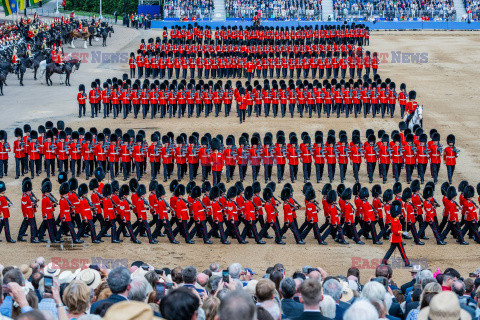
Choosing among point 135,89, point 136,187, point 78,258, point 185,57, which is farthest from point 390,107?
point 78,258

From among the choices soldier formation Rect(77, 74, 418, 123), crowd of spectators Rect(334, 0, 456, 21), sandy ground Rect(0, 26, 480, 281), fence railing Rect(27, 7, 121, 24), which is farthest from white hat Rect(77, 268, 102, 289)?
fence railing Rect(27, 7, 121, 24)

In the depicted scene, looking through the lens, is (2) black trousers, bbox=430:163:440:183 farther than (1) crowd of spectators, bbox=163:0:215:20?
No

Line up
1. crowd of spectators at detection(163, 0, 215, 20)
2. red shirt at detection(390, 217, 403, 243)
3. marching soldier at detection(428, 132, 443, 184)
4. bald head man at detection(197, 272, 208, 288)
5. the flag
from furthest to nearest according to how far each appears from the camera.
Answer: crowd of spectators at detection(163, 0, 215, 20), the flag, marching soldier at detection(428, 132, 443, 184), red shirt at detection(390, 217, 403, 243), bald head man at detection(197, 272, 208, 288)

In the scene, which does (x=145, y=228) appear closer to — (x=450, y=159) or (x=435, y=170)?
(x=435, y=170)

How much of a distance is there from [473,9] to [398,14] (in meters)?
3.64

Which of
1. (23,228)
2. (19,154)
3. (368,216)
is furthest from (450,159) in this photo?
(19,154)

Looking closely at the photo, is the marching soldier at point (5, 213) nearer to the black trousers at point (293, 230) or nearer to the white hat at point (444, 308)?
the black trousers at point (293, 230)

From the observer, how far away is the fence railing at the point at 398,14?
3659cm

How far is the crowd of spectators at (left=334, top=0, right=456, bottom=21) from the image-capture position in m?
36.7

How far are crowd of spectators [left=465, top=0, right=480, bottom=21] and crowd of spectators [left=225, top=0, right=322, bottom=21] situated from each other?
6933 millimetres

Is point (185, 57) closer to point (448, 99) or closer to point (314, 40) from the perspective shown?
point (314, 40)

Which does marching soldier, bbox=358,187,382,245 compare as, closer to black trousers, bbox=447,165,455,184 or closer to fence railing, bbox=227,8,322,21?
black trousers, bbox=447,165,455,184

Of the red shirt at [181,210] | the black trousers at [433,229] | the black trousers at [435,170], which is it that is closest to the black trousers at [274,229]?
the red shirt at [181,210]

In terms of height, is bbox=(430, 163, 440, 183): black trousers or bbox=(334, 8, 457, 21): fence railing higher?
bbox=(334, 8, 457, 21): fence railing
